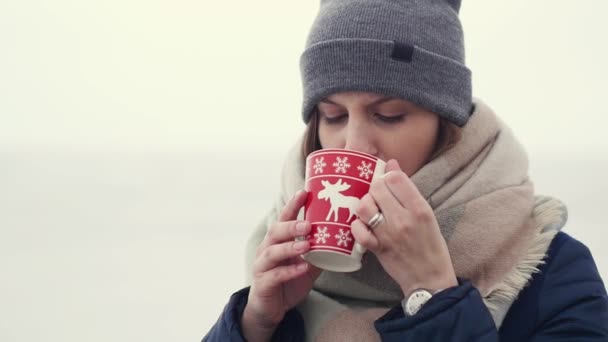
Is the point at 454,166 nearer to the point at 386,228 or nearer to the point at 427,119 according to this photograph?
the point at 427,119

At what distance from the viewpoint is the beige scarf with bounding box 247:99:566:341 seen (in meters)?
0.86

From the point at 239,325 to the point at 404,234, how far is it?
0.30m

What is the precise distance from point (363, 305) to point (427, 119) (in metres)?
0.31

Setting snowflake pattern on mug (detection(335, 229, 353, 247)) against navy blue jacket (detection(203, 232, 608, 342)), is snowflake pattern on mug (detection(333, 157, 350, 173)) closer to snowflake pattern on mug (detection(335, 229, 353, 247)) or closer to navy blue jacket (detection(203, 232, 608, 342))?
snowflake pattern on mug (detection(335, 229, 353, 247))

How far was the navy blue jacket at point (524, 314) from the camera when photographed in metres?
0.72

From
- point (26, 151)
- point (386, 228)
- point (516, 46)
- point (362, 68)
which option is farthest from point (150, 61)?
point (386, 228)

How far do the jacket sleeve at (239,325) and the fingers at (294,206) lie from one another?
18cm

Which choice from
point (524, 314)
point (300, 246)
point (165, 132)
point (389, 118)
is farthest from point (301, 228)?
point (165, 132)

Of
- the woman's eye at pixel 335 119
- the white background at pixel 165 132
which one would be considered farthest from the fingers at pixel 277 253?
the white background at pixel 165 132

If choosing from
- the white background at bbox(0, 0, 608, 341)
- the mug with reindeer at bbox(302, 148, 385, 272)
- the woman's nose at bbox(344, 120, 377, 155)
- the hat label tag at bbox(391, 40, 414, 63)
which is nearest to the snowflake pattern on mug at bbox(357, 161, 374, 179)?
the mug with reindeer at bbox(302, 148, 385, 272)

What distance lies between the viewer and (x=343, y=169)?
75 cm

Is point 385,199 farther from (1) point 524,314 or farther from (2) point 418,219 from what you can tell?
(1) point 524,314

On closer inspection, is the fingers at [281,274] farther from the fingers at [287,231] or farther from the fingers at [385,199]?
the fingers at [385,199]

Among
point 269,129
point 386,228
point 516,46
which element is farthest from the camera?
point 269,129
